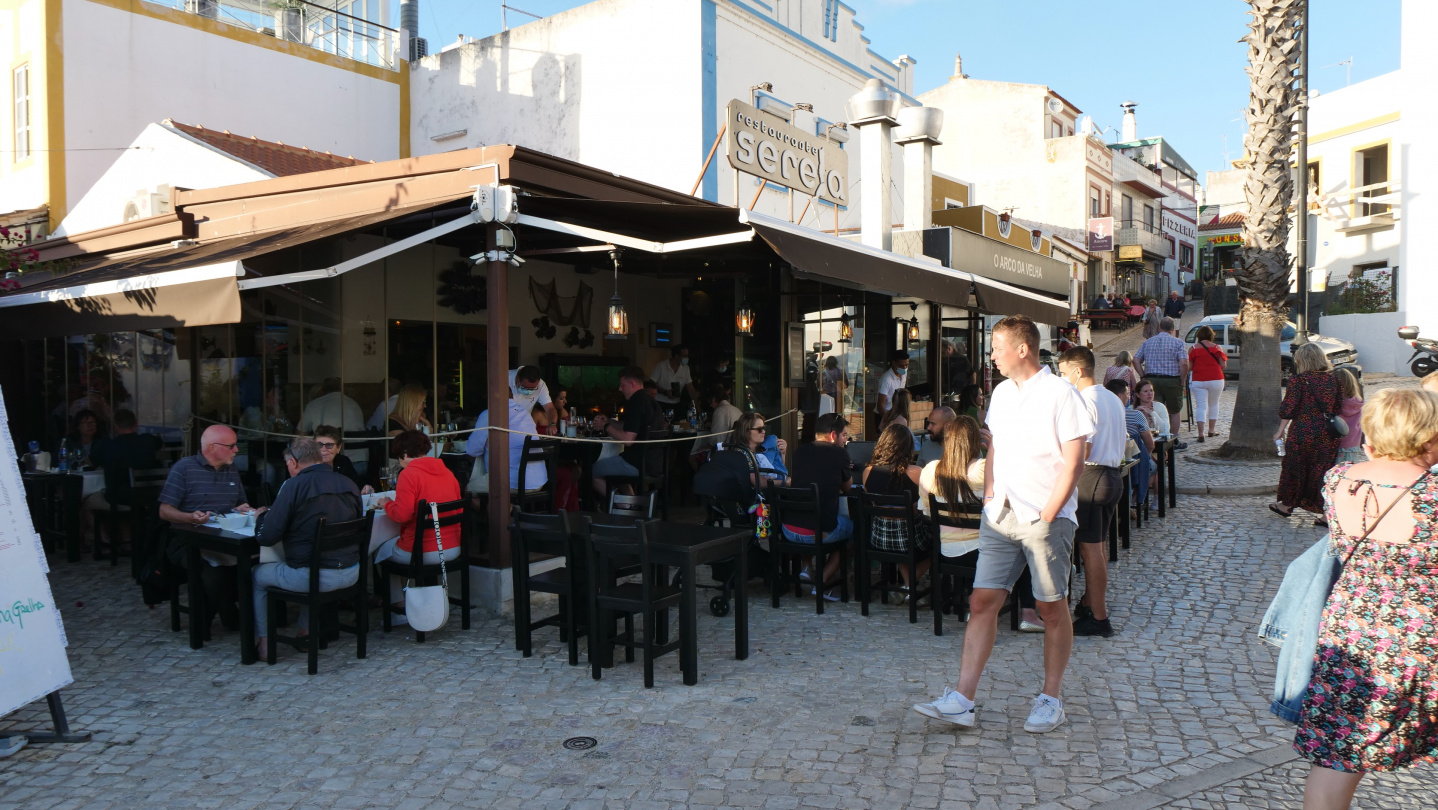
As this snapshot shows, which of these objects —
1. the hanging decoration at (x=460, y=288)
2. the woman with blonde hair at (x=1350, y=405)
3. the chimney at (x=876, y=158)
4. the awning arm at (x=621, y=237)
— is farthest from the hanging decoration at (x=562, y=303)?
the woman with blonde hair at (x=1350, y=405)

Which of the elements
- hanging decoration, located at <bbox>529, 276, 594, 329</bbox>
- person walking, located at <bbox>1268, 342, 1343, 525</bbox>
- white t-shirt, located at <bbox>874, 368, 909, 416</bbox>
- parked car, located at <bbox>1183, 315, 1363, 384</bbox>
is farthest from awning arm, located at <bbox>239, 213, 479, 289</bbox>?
parked car, located at <bbox>1183, 315, 1363, 384</bbox>

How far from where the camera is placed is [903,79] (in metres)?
21.8

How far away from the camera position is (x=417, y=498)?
18.0 ft

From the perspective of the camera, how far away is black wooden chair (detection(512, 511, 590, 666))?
5094 mm

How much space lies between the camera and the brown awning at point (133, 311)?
5.25m

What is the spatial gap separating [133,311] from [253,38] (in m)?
12.8

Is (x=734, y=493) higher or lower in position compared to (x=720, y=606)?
higher

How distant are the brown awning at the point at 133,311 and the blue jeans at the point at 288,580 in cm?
138

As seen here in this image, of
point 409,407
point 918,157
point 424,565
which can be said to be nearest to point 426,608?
point 424,565

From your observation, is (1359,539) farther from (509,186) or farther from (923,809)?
(509,186)

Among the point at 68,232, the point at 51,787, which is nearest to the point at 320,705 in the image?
the point at 51,787

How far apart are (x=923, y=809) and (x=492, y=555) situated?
11.8ft

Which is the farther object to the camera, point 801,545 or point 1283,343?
point 1283,343

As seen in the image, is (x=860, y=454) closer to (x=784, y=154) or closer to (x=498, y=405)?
(x=498, y=405)
